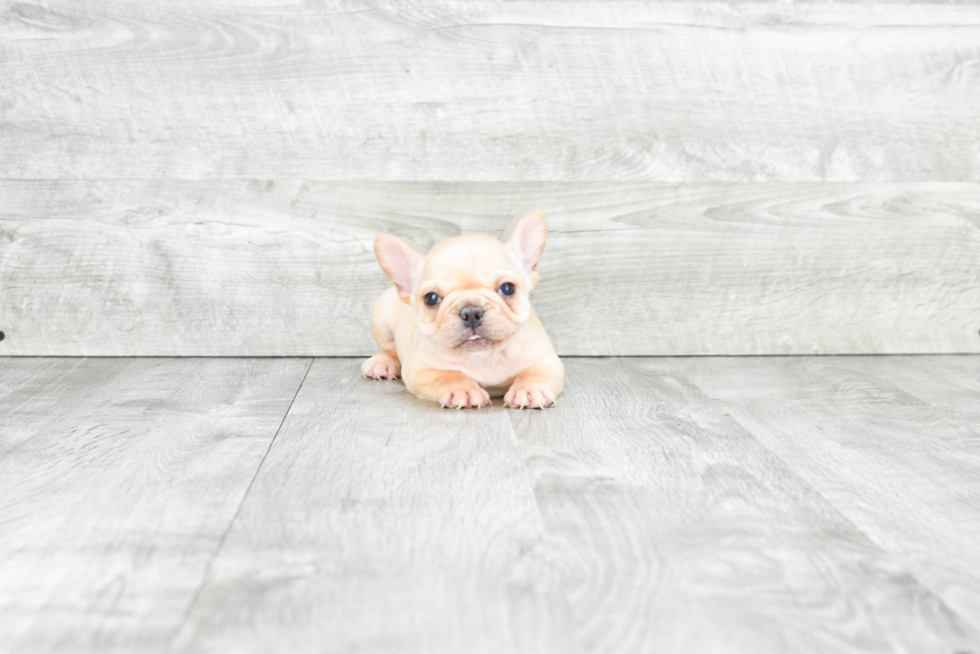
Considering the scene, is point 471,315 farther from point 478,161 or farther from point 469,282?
point 478,161

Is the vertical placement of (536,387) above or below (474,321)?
below

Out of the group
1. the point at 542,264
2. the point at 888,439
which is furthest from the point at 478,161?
the point at 888,439

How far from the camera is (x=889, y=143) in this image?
1.98 metres

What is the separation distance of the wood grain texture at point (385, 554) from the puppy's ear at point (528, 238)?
41 cm

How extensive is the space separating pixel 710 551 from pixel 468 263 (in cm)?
76

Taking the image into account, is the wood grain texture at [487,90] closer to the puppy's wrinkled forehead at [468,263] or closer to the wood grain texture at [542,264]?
the wood grain texture at [542,264]

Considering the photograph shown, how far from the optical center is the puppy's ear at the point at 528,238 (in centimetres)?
158

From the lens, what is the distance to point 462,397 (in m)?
1.48

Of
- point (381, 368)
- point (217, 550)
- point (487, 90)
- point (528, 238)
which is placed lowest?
point (381, 368)

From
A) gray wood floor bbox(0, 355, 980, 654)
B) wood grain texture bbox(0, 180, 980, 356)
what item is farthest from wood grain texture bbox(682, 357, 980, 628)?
wood grain texture bbox(0, 180, 980, 356)

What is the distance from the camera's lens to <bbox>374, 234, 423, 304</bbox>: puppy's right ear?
156 cm

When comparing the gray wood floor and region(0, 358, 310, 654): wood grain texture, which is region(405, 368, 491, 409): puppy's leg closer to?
the gray wood floor

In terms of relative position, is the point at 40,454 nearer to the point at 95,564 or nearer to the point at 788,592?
the point at 95,564

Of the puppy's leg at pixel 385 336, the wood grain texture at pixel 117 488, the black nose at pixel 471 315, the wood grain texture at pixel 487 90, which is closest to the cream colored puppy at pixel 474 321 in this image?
the black nose at pixel 471 315
